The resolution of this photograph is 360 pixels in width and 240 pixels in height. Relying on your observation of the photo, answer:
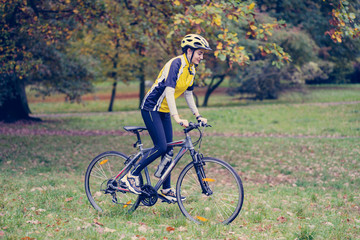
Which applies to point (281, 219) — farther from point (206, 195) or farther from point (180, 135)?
point (180, 135)

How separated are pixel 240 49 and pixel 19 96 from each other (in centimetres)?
1302

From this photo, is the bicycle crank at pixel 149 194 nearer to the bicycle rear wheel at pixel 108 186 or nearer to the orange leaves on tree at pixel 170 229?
the bicycle rear wheel at pixel 108 186

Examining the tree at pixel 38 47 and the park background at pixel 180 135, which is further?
the tree at pixel 38 47

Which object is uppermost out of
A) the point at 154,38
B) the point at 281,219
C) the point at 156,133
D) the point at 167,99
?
the point at 154,38

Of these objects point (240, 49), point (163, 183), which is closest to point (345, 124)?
point (240, 49)

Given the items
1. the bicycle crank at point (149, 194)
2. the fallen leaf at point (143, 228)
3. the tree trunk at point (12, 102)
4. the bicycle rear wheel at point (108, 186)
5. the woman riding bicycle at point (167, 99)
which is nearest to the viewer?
the fallen leaf at point (143, 228)

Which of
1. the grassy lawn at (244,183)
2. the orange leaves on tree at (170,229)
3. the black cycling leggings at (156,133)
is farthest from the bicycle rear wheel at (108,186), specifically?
the orange leaves on tree at (170,229)

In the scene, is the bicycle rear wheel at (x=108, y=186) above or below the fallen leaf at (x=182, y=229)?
above

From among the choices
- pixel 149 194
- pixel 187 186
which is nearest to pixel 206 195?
pixel 187 186

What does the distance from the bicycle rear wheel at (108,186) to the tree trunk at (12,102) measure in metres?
13.0

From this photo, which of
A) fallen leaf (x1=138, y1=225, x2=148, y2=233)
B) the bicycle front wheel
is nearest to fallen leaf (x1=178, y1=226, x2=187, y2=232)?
the bicycle front wheel

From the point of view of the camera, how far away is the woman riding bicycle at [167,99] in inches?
197

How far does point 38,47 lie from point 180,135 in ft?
21.7

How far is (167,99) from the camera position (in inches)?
196
